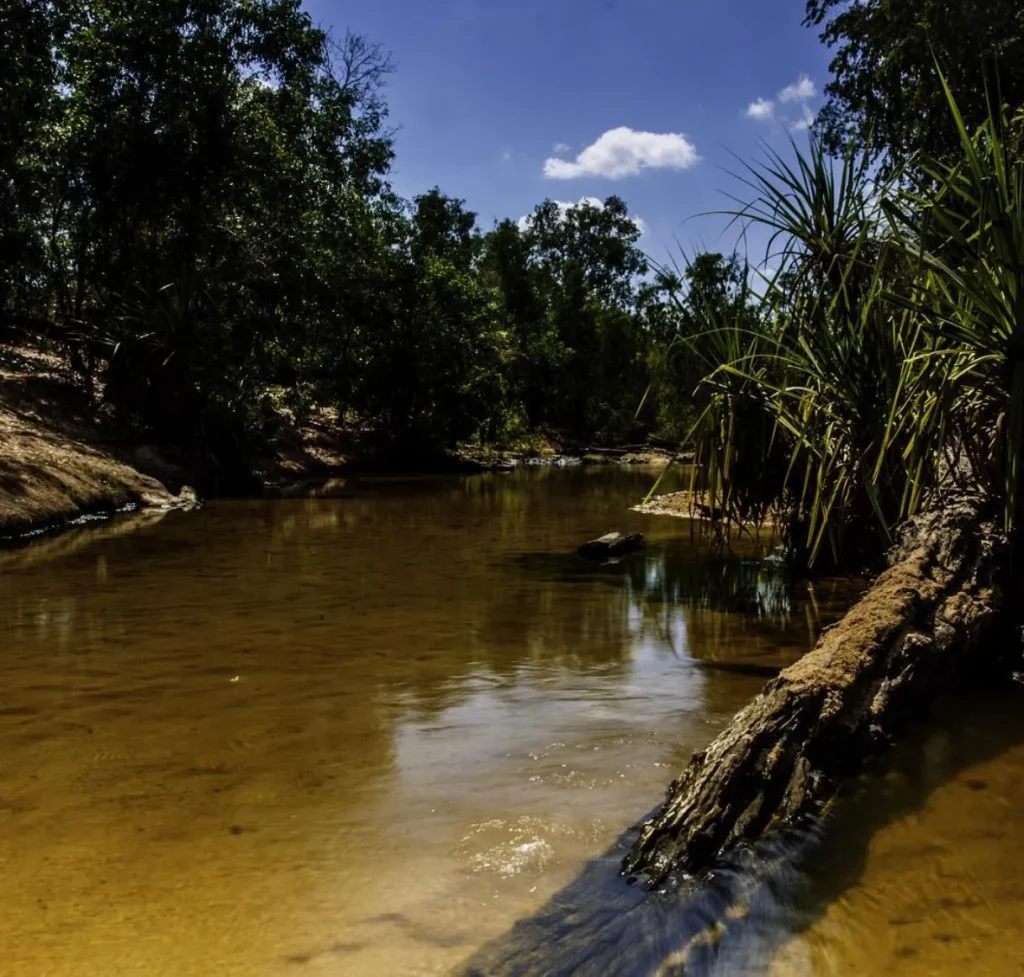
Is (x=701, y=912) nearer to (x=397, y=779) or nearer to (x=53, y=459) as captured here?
(x=397, y=779)

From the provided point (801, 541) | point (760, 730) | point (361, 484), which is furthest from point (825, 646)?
point (361, 484)

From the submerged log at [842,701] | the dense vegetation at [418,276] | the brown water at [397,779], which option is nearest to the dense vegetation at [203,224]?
the dense vegetation at [418,276]

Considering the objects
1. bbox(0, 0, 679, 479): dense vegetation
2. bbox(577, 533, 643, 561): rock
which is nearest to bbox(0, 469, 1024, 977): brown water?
bbox(577, 533, 643, 561): rock

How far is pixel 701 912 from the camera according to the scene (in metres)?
2.51

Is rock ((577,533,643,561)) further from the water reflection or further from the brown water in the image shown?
the brown water

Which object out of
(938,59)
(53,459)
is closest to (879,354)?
(938,59)

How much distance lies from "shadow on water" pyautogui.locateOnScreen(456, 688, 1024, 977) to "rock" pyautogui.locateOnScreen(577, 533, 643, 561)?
6.27 m

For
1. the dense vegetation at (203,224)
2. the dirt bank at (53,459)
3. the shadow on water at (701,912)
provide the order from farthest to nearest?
the dense vegetation at (203,224) → the dirt bank at (53,459) → the shadow on water at (701,912)

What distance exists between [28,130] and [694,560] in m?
15.8

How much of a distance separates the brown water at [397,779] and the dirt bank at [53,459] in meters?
4.52

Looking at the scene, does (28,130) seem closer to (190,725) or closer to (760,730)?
(190,725)

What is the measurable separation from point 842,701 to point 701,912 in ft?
3.76

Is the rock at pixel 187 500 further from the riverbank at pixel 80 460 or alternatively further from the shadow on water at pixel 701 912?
the shadow on water at pixel 701 912

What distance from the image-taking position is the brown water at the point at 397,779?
2471 millimetres
